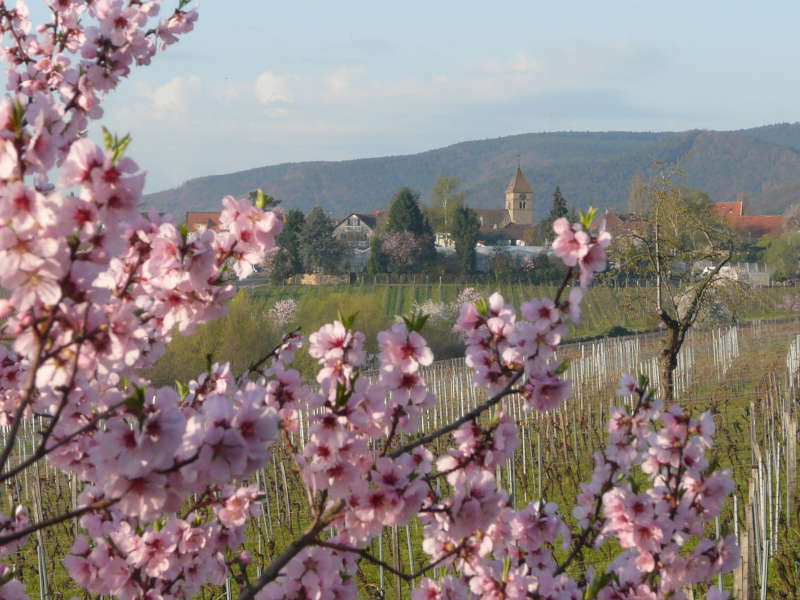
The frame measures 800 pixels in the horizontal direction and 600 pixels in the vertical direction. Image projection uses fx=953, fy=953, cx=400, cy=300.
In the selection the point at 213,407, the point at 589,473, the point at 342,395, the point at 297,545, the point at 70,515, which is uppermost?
the point at 213,407

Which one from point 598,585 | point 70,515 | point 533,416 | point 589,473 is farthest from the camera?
point 533,416

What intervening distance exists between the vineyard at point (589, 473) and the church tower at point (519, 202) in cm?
11137

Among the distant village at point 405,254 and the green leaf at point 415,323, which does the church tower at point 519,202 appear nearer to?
the distant village at point 405,254

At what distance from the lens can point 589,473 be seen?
42.2ft

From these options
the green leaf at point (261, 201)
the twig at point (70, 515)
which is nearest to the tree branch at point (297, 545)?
the twig at point (70, 515)

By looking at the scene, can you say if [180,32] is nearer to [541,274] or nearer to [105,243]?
[105,243]

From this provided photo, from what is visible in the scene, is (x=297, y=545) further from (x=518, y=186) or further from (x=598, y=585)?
(x=518, y=186)

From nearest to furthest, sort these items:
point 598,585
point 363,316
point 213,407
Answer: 1. point 213,407
2. point 598,585
3. point 363,316

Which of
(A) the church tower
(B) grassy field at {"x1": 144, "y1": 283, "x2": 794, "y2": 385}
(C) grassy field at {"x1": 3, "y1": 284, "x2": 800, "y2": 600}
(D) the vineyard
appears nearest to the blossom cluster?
(D) the vineyard

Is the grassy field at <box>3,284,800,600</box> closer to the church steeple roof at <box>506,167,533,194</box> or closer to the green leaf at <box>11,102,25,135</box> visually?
the green leaf at <box>11,102,25,135</box>

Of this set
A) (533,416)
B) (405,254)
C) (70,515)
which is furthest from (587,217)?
(405,254)

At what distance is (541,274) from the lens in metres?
56.5

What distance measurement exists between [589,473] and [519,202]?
130994 mm

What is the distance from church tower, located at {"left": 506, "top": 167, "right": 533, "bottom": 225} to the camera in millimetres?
140125
